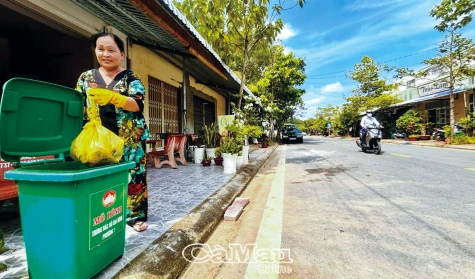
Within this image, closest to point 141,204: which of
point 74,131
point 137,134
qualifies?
point 137,134

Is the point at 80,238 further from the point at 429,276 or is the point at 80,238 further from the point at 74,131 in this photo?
the point at 429,276

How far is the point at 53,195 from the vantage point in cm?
123

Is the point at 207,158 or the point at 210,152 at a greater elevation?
the point at 210,152

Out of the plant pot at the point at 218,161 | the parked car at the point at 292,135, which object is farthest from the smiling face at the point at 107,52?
the parked car at the point at 292,135

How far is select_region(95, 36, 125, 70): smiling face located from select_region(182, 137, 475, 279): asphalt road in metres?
1.62

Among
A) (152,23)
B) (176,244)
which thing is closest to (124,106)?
(176,244)

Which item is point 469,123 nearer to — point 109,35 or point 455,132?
point 455,132

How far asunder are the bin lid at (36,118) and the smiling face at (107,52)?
400 mm

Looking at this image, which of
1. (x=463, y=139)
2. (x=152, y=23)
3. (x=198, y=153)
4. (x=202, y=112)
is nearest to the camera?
(x=152, y=23)

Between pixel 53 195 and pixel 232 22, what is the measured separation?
18.0ft

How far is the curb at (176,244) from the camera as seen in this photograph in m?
1.60

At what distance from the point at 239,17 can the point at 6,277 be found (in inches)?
223

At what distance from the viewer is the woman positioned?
1931mm

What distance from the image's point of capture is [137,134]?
2135 millimetres
